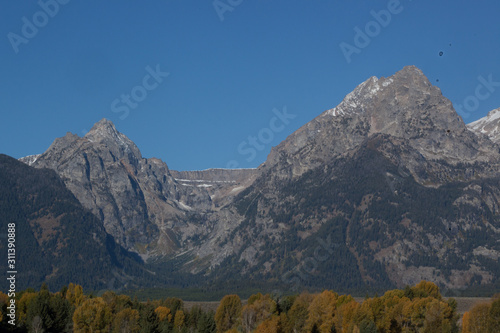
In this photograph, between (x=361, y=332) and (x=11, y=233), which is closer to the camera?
(x=11, y=233)

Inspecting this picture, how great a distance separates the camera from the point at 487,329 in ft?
641

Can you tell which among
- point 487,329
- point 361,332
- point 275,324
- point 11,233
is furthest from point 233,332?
point 487,329

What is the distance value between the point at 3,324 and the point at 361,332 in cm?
11055

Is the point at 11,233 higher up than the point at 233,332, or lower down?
higher up

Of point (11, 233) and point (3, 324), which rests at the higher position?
point (11, 233)

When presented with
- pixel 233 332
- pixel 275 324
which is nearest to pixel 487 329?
pixel 275 324

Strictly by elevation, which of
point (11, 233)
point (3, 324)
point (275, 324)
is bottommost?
point (275, 324)

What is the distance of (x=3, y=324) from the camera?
195m

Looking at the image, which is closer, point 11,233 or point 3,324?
point 11,233

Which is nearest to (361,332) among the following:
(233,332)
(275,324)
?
(275,324)

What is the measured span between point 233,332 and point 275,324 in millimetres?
29293

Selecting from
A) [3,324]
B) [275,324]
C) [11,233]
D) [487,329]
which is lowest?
[487,329]

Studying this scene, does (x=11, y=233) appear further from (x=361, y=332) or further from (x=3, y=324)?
(x=361, y=332)

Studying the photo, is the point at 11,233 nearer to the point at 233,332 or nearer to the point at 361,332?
the point at 233,332
